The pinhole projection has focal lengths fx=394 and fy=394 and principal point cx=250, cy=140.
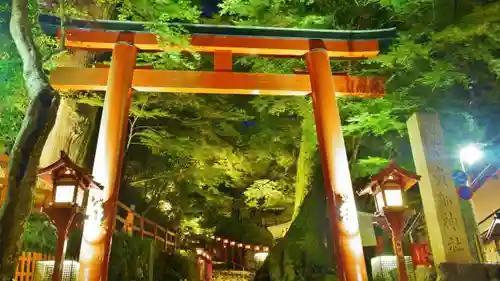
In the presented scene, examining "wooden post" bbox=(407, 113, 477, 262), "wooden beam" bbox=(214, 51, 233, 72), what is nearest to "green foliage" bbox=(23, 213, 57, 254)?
"wooden beam" bbox=(214, 51, 233, 72)

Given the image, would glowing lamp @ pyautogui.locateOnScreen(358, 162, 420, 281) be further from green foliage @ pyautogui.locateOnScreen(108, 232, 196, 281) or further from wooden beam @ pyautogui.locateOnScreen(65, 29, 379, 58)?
green foliage @ pyautogui.locateOnScreen(108, 232, 196, 281)

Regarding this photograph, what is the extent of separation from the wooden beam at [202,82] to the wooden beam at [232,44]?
0.55 m

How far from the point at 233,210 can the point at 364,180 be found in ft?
46.5

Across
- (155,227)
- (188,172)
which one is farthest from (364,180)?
(155,227)

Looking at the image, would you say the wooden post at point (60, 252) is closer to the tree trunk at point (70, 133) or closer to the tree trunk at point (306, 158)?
the tree trunk at point (70, 133)

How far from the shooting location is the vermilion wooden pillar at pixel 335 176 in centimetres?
726

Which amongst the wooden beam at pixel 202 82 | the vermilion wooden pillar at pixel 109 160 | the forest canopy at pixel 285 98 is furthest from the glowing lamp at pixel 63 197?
the wooden beam at pixel 202 82

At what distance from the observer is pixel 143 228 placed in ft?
49.1

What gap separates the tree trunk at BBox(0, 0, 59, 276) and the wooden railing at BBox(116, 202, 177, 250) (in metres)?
7.99

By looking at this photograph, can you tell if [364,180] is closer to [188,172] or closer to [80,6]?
[188,172]

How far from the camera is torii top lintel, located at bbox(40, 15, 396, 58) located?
8.41m

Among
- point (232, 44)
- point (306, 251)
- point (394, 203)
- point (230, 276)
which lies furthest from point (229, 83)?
point (230, 276)

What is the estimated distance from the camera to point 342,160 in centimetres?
797

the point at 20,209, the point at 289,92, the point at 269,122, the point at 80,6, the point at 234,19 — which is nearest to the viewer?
the point at 20,209
